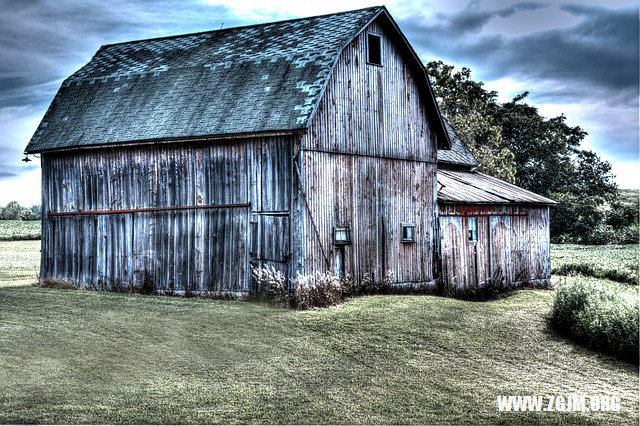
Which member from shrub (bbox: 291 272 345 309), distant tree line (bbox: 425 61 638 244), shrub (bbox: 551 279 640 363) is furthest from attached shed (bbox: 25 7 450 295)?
distant tree line (bbox: 425 61 638 244)

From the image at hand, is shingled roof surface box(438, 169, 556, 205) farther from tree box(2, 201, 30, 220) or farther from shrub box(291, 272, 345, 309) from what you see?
tree box(2, 201, 30, 220)

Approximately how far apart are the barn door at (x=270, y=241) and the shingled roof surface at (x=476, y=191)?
711 centimetres

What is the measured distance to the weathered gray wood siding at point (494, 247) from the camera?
26234mm

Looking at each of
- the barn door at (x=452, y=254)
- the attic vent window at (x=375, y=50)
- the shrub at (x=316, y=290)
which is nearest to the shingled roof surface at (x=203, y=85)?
the attic vent window at (x=375, y=50)

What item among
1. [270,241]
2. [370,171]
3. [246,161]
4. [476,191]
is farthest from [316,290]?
[476,191]

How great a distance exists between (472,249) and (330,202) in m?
7.53

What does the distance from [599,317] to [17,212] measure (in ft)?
256

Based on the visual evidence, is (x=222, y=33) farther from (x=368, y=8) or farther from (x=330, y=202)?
(x=330, y=202)

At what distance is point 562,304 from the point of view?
61.0 ft

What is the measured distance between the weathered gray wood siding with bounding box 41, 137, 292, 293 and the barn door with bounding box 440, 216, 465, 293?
7.12 m

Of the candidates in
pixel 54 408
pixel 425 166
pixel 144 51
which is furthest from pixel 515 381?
pixel 144 51

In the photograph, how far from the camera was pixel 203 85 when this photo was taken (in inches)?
927

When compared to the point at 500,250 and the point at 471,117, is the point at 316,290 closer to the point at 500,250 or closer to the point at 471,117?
the point at 500,250

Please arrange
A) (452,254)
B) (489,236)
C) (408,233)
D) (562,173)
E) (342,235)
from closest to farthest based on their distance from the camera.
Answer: (342,235), (408,233), (452,254), (489,236), (562,173)
